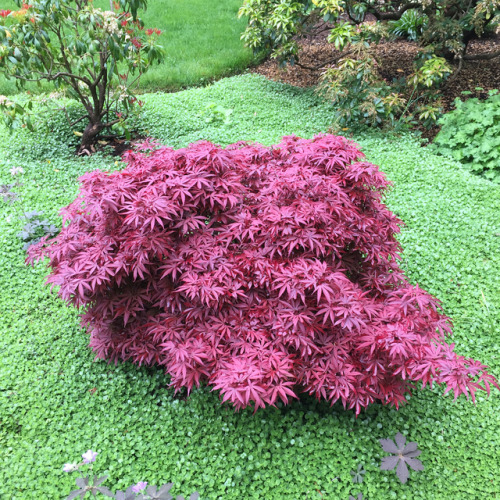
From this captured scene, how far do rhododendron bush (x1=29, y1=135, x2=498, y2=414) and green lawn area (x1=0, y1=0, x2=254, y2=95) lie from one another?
4892 millimetres

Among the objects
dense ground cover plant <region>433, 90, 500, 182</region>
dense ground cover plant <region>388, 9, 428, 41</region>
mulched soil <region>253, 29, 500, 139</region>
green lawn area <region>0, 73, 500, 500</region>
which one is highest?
dense ground cover plant <region>388, 9, 428, 41</region>

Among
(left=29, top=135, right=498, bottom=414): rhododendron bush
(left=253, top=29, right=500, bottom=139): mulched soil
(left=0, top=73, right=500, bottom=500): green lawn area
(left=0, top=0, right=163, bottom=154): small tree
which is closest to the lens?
(left=29, top=135, right=498, bottom=414): rhododendron bush

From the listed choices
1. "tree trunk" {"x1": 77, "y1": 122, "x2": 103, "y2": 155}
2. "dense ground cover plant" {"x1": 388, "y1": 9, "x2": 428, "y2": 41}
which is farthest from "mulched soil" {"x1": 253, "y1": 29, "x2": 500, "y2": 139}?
"tree trunk" {"x1": 77, "y1": 122, "x2": 103, "y2": 155}

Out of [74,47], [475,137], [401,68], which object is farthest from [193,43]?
[475,137]

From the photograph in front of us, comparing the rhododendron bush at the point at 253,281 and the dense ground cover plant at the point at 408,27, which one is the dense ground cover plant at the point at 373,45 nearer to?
the dense ground cover plant at the point at 408,27

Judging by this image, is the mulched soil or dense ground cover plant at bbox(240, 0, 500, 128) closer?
dense ground cover plant at bbox(240, 0, 500, 128)

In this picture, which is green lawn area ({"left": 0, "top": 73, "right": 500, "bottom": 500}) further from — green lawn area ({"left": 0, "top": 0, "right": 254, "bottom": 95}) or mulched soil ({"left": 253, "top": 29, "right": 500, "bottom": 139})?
green lawn area ({"left": 0, "top": 0, "right": 254, "bottom": 95})

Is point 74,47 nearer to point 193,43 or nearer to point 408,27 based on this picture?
point 193,43

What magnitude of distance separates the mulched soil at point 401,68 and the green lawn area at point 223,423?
277 centimetres

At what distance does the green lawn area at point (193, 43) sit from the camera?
661cm

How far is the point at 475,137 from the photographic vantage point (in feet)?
14.2

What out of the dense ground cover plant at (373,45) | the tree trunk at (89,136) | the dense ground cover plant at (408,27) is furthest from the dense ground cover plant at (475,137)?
the tree trunk at (89,136)

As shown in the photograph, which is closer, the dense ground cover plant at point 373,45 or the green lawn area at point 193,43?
the dense ground cover plant at point 373,45

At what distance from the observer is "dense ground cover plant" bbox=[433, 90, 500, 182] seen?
4.15 metres
